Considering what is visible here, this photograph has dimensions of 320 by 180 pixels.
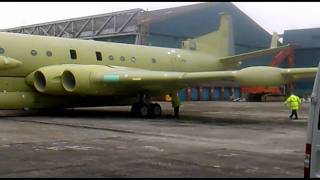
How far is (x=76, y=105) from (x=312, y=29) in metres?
46.5

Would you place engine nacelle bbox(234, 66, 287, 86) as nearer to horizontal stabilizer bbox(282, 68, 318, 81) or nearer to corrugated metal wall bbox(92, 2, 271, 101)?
horizontal stabilizer bbox(282, 68, 318, 81)

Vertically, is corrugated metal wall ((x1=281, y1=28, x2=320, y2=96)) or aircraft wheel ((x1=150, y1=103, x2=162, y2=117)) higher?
corrugated metal wall ((x1=281, y1=28, x2=320, y2=96))

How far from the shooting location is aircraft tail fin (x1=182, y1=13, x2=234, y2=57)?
3130cm

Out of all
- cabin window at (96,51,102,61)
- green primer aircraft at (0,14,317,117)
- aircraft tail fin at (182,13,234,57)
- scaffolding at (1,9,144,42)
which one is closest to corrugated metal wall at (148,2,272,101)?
scaffolding at (1,9,144,42)

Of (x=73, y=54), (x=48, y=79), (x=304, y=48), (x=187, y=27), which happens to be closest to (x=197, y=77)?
(x=48, y=79)

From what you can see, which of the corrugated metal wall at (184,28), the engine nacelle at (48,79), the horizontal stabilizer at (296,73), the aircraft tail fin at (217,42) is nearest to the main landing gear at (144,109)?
the engine nacelle at (48,79)

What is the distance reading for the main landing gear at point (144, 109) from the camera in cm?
2417

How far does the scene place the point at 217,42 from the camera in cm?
3195

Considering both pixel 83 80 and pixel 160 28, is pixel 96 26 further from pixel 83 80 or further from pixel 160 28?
pixel 83 80

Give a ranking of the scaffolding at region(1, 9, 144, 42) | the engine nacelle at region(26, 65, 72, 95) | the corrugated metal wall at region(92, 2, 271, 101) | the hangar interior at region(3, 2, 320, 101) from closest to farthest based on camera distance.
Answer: the engine nacelle at region(26, 65, 72, 95), the hangar interior at region(3, 2, 320, 101), the corrugated metal wall at region(92, 2, 271, 101), the scaffolding at region(1, 9, 144, 42)

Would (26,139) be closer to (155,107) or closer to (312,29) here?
(155,107)

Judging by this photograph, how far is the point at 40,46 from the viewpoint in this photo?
2320cm

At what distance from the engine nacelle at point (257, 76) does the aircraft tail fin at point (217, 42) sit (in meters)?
11.5

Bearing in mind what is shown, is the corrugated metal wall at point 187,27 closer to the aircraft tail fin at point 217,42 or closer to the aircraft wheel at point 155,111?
the aircraft tail fin at point 217,42
